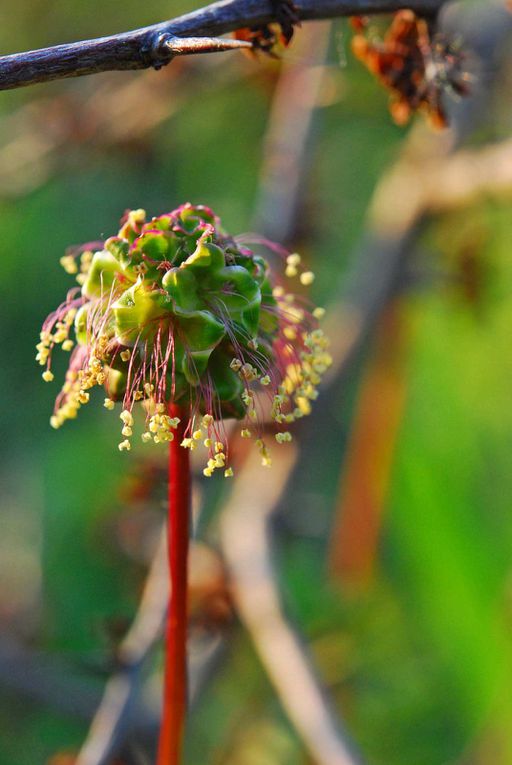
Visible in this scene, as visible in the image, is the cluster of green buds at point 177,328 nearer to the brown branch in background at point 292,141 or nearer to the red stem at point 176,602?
the red stem at point 176,602

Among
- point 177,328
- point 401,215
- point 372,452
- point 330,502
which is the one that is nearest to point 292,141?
point 401,215

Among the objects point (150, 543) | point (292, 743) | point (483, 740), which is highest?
point (150, 543)

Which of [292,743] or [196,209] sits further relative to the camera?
[292,743]

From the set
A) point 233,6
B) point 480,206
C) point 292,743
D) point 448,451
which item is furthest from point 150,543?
point 233,6

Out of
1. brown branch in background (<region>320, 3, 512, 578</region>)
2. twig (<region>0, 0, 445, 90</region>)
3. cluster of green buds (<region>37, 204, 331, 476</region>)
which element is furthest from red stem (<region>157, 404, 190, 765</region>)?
brown branch in background (<region>320, 3, 512, 578</region>)

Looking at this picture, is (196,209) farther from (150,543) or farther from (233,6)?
(150,543)

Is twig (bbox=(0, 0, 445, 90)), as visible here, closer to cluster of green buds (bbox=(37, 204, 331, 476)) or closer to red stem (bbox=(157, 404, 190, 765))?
cluster of green buds (bbox=(37, 204, 331, 476))
